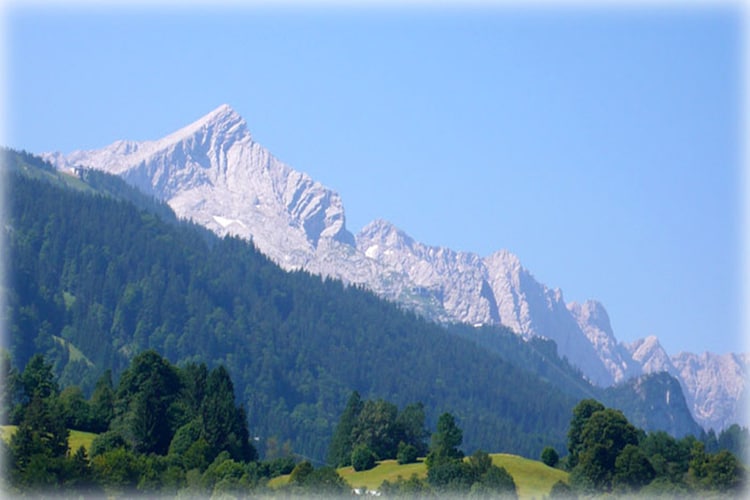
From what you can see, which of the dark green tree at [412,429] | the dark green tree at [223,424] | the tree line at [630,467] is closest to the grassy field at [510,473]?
the tree line at [630,467]

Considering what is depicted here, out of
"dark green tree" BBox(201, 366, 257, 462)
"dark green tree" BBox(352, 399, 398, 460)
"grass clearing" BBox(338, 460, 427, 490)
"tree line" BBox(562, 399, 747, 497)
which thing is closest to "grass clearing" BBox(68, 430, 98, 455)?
"dark green tree" BBox(201, 366, 257, 462)

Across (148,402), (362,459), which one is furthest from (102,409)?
(362,459)

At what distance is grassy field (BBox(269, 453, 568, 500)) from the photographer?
131 meters

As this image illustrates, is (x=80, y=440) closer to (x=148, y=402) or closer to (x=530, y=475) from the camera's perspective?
(x=148, y=402)

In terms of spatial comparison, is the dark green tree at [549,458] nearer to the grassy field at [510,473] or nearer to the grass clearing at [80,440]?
the grassy field at [510,473]

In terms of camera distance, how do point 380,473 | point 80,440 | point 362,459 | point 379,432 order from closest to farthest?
point 80,440, point 380,473, point 362,459, point 379,432

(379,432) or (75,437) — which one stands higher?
(379,432)

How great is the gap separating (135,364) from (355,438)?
29.8 metres

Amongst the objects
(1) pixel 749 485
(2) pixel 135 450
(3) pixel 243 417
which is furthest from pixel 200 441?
(1) pixel 749 485

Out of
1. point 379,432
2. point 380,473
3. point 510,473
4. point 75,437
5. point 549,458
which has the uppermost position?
point 379,432

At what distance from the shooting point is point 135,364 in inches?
6068

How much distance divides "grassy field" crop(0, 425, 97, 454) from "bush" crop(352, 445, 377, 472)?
2874 cm

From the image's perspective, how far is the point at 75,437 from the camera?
140m

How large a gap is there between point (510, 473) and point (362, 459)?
782 inches
